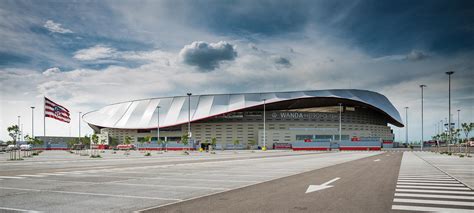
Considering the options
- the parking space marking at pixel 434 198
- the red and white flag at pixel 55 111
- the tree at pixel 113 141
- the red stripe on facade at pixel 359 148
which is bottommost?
the tree at pixel 113 141

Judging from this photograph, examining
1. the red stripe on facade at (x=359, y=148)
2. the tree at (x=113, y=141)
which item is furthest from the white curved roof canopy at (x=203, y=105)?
the red stripe on facade at (x=359, y=148)

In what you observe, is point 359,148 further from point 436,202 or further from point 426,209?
point 426,209

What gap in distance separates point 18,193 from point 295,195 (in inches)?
337

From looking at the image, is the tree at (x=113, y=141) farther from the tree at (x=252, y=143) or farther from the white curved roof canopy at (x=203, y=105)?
the tree at (x=252, y=143)

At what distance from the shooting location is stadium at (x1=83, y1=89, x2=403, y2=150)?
328ft

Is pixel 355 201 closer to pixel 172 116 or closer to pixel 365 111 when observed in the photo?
pixel 172 116

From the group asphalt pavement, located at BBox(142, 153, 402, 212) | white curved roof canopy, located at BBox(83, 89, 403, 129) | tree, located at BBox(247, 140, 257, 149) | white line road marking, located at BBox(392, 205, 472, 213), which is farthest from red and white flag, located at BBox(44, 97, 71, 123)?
white line road marking, located at BBox(392, 205, 472, 213)

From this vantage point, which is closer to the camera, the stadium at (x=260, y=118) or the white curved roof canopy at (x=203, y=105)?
the stadium at (x=260, y=118)

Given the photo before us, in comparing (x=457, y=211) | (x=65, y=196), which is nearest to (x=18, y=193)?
(x=65, y=196)

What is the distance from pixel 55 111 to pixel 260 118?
59.2 metres

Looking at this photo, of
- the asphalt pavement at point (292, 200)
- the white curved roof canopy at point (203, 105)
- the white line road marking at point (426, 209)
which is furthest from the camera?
the white curved roof canopy at point (203, 105)

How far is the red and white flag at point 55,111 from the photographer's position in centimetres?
5242

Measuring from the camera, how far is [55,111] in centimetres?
5416

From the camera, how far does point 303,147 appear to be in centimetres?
7669
